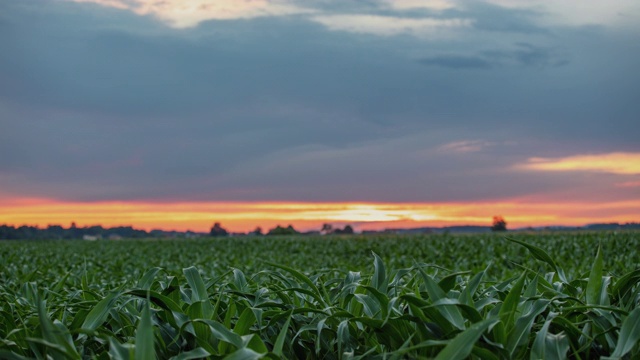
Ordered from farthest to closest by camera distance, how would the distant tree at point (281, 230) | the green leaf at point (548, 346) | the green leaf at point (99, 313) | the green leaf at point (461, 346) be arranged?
the distant tree at point (281, 230)
the green leaf at point (99, 313)
the green leaf at point (548, 346)
the green leaf at point (461, 346)

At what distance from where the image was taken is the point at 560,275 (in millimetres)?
3346

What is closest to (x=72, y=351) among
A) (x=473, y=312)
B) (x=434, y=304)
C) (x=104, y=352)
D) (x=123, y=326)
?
(x=104, y=352)

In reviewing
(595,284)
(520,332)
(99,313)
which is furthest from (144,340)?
(595,284)

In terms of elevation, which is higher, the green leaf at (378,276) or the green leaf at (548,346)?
the green leaf at (378,276)

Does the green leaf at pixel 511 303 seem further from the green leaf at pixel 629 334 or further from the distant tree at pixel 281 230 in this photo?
the distant tree at pixel 281 230

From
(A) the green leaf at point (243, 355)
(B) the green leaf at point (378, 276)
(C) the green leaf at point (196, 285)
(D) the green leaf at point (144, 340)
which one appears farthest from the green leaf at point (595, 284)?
(D) the green leaf at point (144, 340)

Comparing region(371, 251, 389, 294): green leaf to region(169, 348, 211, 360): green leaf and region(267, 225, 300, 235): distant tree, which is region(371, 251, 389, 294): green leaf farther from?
region(267, 225, 300, 235): distant tree

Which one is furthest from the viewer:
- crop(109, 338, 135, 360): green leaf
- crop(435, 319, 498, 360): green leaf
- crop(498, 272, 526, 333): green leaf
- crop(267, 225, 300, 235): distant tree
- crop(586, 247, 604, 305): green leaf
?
crop(267, 225, 300, 235): distant tree

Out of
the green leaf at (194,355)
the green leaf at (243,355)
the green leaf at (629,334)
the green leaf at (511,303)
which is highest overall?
the green leaf at (511,303)

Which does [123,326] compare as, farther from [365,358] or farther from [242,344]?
[365,358]

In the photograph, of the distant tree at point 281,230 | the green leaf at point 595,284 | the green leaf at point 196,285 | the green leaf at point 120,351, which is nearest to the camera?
the green leaf at point 120,351

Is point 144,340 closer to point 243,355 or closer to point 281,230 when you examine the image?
point 243,355

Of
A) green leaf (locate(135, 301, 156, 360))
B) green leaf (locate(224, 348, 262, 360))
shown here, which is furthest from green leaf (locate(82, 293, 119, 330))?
green leaf (locate(224, 348, 262, 360))

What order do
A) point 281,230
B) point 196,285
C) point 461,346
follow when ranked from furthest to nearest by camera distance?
point 281,230, point 196,285, point 461,346
